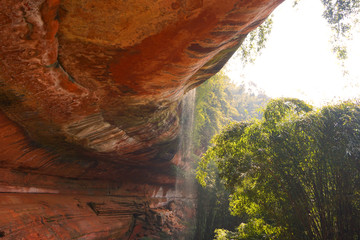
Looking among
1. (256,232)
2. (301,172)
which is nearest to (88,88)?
(301,172)

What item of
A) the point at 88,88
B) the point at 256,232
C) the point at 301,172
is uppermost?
the point at 88,88

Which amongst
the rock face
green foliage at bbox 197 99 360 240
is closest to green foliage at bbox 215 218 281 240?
green foliage at bbox 197 99 360 240

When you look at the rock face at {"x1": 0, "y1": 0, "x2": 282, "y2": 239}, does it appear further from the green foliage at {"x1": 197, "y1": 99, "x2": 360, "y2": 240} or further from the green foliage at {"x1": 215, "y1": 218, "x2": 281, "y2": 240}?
the green foliage at {"x1": 215, "y1": 218, "x2": 281, "y2": 240}

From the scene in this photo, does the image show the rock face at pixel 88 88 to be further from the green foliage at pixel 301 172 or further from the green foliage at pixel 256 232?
the green foliage at pixel 256 232

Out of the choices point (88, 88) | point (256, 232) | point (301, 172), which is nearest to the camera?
point (88, 88)

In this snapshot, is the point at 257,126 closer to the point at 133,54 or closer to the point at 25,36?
the point at 133,54

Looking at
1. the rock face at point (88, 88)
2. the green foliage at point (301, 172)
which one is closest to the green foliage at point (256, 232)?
the green foliage at point (301, 172)

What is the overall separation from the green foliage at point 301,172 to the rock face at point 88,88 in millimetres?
2798

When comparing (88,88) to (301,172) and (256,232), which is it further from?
(256,232)

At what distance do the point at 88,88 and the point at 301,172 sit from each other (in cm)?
588

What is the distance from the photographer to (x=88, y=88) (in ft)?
13.3

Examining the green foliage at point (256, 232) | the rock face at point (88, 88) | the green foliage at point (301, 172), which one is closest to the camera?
the rock face at point (88, 88)

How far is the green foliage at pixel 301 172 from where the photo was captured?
15.5 ft

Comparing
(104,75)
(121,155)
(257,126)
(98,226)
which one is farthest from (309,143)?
(98,226)
